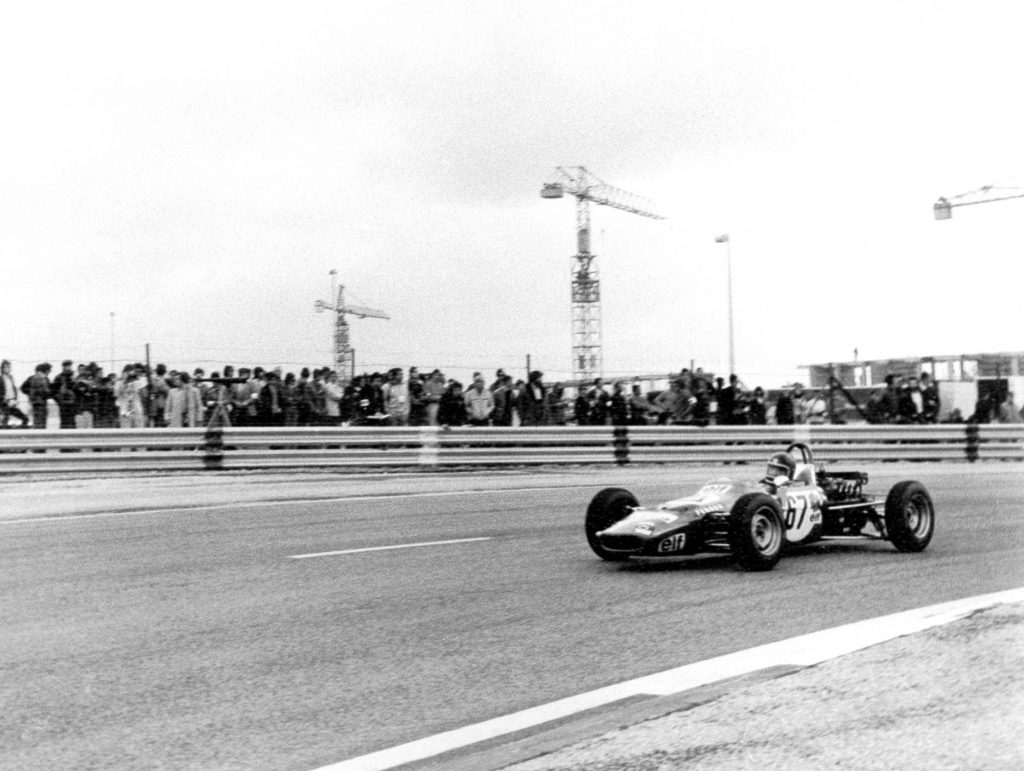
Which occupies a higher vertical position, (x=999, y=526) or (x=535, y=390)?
(x=535, y=390)

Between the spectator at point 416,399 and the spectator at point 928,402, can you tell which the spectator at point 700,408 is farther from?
the spectator at point 416,399

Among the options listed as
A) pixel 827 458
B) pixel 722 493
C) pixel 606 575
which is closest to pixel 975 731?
pixel 606 575

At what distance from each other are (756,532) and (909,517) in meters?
1.76

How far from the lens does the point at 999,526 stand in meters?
12.2

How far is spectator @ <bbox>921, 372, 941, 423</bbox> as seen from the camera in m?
24.7

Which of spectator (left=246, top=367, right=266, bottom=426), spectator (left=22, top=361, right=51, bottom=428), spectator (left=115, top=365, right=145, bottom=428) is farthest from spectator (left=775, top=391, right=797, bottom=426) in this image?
spectator (left=22, top=361, right=51, bottom=428)

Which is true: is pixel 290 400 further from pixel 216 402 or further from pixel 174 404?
pixel 174 404

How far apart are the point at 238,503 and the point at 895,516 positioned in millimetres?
7230

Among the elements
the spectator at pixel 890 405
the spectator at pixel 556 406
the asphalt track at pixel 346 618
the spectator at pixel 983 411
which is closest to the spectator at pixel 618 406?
the spectator at pixel 556 406

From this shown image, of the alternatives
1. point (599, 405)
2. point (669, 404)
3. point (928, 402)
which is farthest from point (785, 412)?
point (599, 405)

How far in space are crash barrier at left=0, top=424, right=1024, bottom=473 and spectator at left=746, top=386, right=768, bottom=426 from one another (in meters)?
1.05

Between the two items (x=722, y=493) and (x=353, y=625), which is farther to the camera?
(x=722, y=493)

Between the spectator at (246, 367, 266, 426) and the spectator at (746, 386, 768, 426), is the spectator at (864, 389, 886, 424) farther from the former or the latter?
the spectator at (246, 367, 266, 426)

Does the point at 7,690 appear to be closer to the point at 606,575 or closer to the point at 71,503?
the point at 606,575
